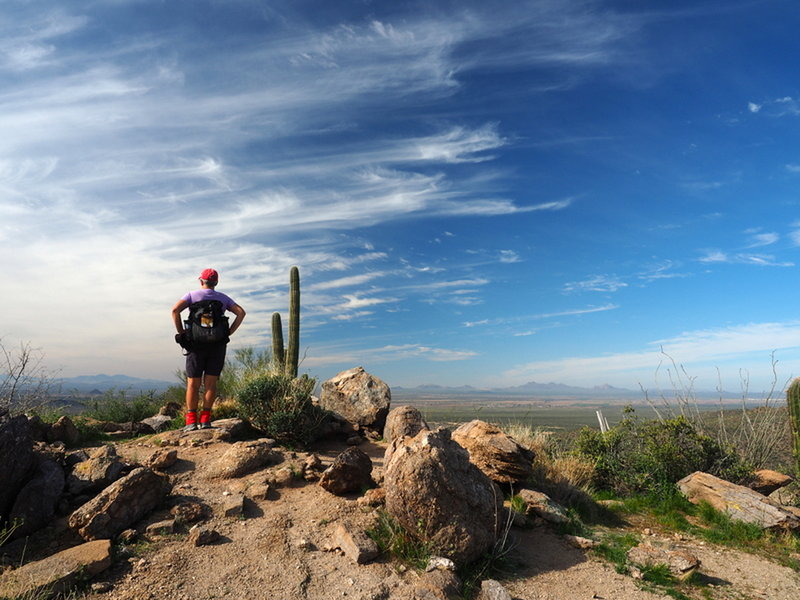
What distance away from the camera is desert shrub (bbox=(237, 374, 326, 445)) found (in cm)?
968

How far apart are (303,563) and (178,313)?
5.67 meters

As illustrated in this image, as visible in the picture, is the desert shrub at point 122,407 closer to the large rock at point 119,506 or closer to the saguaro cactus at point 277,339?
the saguaro cactus at point 277,339

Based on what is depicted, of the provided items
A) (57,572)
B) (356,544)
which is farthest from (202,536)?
(356,544)

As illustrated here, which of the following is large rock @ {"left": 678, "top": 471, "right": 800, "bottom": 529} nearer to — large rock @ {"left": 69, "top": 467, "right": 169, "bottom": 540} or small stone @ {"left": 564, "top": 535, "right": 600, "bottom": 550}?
small stone @ {"left": 564, "top": 535, "right": 600, "bottom": 550}

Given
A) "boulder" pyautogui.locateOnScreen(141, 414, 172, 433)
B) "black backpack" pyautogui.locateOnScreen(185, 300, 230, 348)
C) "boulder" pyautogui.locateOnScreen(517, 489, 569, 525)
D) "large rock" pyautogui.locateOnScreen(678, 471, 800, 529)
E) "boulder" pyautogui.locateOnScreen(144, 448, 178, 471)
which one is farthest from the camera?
"boulder" pyautogui.locateOnScreen(141, 414, 172, 433)

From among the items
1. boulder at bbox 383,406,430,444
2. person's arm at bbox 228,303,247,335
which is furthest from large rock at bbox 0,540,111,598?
person's arm at bbox 228,303,247,335

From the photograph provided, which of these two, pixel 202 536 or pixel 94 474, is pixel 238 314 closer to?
pixel 94 474

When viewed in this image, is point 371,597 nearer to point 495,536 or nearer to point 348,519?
point 348,519

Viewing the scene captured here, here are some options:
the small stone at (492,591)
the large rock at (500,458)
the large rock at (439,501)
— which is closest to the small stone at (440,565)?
the large rock at (439,501)

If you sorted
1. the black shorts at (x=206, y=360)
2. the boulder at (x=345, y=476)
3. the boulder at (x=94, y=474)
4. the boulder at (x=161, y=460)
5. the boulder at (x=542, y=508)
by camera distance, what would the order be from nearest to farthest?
the boulder at (x=94, y=474) < the boulder at (x=345, y=476) < the boulder at (x=542, y=508) < the boulder at (x=161, y=460) < the black shorts at (x=206, y=360)

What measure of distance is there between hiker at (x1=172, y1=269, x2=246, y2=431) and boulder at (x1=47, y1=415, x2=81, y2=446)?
223cm

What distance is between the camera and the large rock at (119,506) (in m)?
5.81

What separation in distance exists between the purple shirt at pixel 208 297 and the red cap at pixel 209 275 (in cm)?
24

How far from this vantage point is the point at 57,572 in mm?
4930
